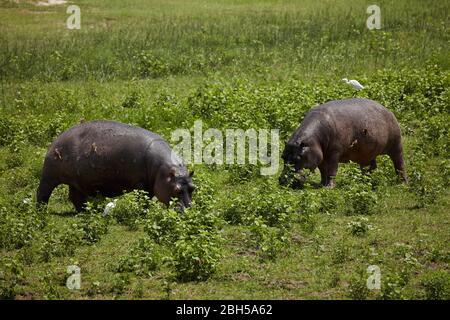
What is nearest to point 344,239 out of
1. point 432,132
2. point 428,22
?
point 432,132

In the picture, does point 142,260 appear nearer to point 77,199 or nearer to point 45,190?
point 77,199

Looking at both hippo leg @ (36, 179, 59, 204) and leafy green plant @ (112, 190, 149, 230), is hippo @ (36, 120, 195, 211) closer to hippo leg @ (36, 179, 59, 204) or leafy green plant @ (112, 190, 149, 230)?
hippo leg @ (36, 179, 59, 204)

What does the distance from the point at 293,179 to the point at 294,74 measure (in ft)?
23.6

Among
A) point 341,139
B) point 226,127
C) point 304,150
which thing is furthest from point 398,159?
point 226,127

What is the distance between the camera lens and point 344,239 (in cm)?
1046

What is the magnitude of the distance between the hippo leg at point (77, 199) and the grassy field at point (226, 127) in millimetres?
233

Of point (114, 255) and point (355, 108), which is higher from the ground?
point (355, 108)

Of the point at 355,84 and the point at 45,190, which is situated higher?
the point at 355,84

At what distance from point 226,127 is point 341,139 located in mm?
2481

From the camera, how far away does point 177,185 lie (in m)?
11.4

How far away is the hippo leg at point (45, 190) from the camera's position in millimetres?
12266

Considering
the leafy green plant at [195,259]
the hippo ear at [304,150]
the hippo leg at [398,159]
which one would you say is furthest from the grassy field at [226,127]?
the hippo ear at [304,150]

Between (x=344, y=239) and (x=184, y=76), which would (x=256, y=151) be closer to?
(x=344, y=239)
